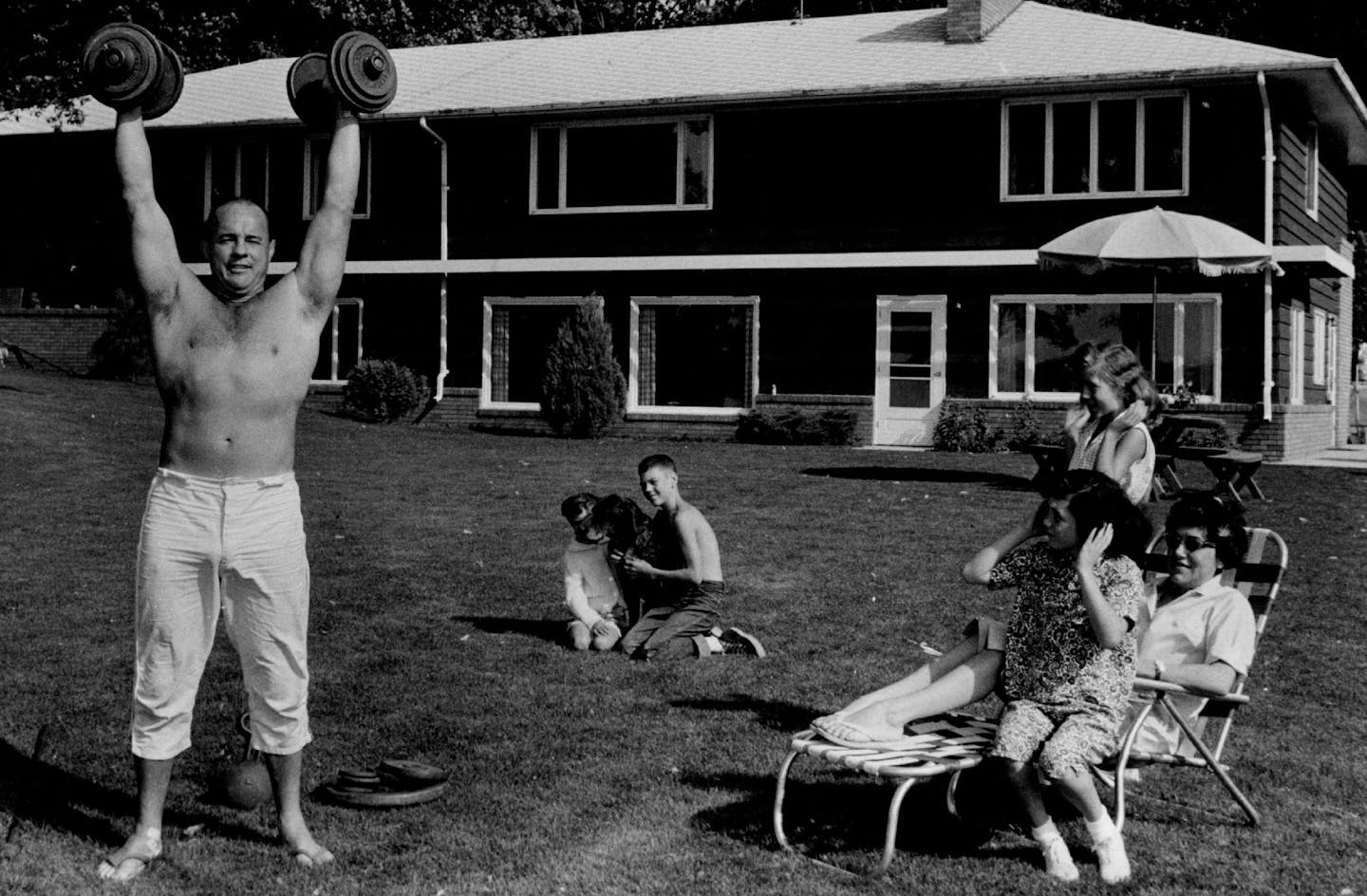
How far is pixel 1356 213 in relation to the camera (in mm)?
33906

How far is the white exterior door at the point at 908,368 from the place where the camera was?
22719 millimetres

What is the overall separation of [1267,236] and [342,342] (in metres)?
15.0

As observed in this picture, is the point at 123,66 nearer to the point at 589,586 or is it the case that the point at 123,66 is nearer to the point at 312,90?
the point at 312,90

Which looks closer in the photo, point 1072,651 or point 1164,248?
point 1072,651

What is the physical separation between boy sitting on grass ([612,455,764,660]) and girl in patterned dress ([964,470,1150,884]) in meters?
2.92

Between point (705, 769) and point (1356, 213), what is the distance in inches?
1275

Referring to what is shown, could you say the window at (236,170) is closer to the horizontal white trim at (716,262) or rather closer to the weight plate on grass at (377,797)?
the horizontal white trim at (716,262)

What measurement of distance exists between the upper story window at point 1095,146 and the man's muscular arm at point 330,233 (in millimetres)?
18308

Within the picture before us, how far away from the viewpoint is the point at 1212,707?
5.32m

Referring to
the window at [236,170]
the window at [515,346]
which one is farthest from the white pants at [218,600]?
the window at [236,170]

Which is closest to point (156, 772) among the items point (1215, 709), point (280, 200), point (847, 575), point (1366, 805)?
point (1215, 709)

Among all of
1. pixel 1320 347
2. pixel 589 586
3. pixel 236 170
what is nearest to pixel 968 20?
pixel 1320 347

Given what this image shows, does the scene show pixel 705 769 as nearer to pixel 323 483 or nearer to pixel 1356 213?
pixel 323 483

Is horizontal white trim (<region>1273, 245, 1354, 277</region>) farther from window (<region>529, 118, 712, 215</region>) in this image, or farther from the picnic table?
window (<region>529, 118, 712, 215</region>)
